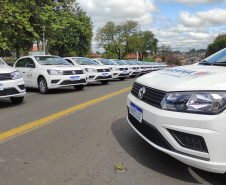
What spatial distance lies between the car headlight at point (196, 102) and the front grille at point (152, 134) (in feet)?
1.01

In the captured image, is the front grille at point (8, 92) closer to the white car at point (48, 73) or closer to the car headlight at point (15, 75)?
the car headlight at point (15, 75)

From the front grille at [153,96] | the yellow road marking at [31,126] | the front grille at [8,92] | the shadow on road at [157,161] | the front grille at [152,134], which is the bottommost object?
the shadow on road at [157,161]

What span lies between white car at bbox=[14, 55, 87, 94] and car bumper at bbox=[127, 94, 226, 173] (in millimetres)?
6410

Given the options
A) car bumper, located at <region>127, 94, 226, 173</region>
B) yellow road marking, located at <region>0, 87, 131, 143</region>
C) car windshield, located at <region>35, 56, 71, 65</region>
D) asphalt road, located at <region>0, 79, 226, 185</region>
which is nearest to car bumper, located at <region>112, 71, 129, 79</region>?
car windshield, located at <region>35, 56, 71, 65</region>

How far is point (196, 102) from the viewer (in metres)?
2.20

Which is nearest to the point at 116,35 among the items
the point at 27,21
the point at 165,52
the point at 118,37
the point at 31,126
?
the point at 118,37

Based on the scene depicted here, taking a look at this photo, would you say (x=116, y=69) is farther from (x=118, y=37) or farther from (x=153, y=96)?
(x=118, y=37)

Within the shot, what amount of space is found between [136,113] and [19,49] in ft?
58.0

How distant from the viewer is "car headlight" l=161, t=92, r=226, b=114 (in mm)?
2086

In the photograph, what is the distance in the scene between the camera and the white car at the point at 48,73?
27.7 feet

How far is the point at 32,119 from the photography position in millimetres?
4805

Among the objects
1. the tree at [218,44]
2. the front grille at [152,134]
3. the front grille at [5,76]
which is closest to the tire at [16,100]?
the front grille at [5,76]

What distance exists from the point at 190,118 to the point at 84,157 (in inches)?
59.1

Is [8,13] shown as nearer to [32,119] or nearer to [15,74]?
[15,74]
